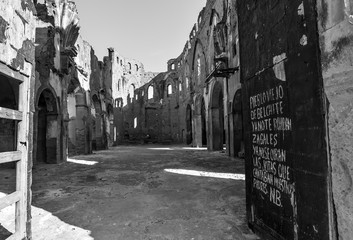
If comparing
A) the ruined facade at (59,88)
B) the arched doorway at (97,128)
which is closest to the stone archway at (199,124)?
the arched doorway at (97,128)

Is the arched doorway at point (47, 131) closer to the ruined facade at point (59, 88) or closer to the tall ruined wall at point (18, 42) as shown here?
the ruined facade at point (59, 88)

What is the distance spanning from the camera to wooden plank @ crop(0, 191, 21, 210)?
2215 mm

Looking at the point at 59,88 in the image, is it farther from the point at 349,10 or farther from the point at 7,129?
the point at 349,10

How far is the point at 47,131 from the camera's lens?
10305 millimetres

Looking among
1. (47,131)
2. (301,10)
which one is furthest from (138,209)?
(47,131)

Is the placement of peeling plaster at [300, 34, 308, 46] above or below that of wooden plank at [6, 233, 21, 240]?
above

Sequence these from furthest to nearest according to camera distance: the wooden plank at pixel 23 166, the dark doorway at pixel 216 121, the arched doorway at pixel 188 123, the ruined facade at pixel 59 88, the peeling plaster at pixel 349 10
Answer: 1. the arched doorway at pixel 188 123
2. the dark doorway at pixel 216 121
3. the ruined facade at pixel 59 88
4. the wooden plank at pixel 23 166
5. the peeling plaster at pixel 349 10

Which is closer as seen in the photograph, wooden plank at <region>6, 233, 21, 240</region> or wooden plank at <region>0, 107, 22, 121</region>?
wooden plank at <region>0, 107, 22, 121</region>

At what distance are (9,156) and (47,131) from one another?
8.99m

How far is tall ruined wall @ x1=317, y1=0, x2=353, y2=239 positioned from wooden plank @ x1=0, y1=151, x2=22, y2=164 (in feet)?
10.2

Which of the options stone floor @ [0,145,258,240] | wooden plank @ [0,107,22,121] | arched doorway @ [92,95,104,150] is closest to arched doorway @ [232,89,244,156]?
stone floor @ [0,145,258,240]

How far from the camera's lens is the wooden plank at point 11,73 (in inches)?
90.6

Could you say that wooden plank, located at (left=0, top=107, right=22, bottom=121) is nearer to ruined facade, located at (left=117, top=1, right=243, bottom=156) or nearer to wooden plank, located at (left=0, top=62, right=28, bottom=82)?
wooden plank, located at (left=0, top=62, right=28, bottom=82)

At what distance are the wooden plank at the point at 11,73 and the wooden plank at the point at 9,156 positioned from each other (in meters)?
0.86
